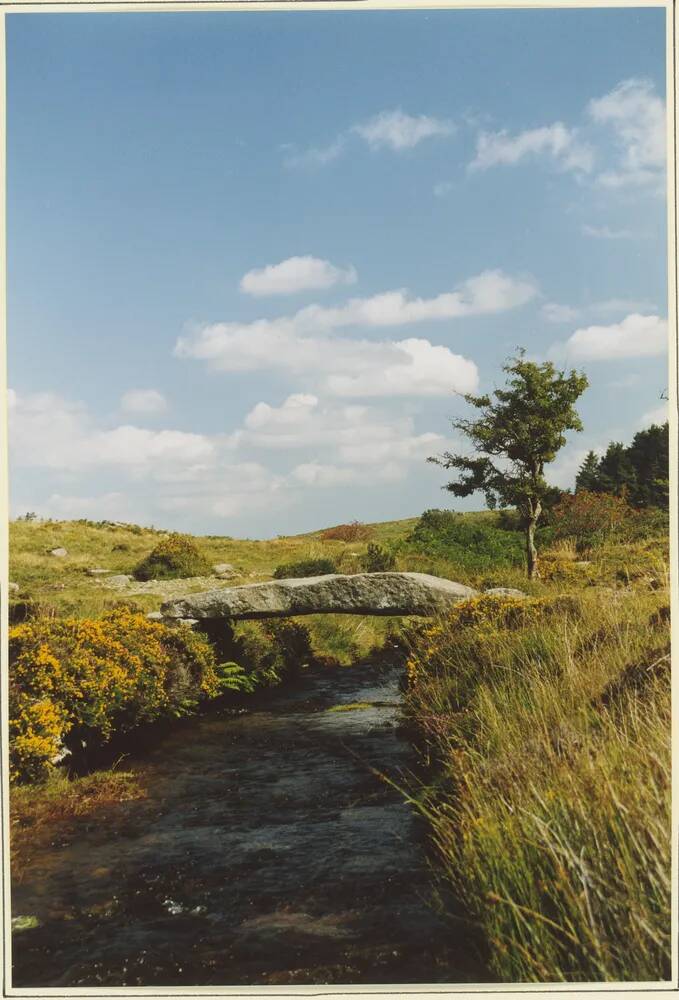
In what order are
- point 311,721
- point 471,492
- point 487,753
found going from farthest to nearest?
point 471,492 < point 311,721 < point 487,753

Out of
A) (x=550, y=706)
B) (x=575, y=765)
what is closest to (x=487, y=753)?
(x=550, y=706)

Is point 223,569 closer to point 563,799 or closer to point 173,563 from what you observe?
point 173,563

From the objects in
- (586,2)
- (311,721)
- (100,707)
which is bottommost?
(311,721)

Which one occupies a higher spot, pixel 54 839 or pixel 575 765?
pixel 575 765

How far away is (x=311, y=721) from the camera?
10617mm

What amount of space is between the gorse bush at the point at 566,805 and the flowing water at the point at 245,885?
49 cm

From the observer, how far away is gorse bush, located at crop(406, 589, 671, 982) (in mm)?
3758

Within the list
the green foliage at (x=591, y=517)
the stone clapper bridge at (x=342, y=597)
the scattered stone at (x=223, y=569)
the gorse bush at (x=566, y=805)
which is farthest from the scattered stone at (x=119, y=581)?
the gorse bush at (x=566, y=805)

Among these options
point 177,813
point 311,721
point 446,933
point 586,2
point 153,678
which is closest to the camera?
point 446,933

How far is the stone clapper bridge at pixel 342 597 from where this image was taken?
10969mm

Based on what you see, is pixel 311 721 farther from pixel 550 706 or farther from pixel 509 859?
pixel 509 859

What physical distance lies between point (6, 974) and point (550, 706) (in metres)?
4.56

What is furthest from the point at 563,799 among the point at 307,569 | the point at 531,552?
the point at 307,569

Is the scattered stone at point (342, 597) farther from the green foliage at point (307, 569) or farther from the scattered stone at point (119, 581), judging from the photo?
the scattered stone at point (119, 581)
